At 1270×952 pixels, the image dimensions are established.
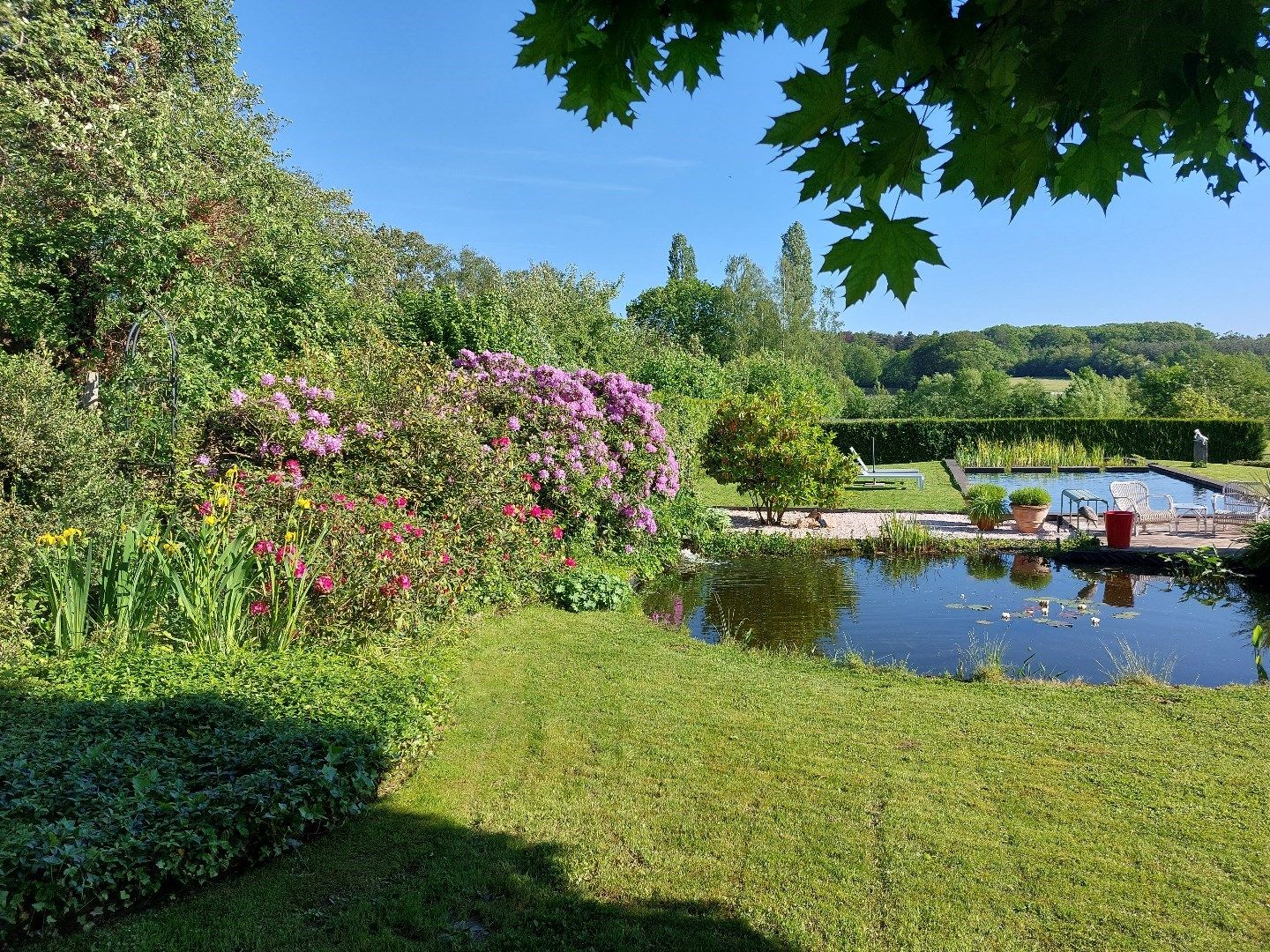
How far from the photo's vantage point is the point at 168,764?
338cm

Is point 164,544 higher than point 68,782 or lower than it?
higher

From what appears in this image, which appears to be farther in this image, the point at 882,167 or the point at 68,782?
the point at 68,782

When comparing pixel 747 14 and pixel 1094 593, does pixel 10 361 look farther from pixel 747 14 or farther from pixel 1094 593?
pixel 1094 593

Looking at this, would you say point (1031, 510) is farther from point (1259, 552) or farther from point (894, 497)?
point (894, 497)

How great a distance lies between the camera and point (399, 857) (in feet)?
10.8

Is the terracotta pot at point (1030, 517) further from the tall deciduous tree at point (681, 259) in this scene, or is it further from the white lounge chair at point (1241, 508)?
the tall deciduous tree at point (681, 259)

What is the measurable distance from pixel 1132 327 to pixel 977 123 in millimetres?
76197

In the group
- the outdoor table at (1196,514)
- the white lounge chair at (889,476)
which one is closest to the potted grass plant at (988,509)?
the outdoor table at (1196,514)

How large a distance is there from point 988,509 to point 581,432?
25.1 feet

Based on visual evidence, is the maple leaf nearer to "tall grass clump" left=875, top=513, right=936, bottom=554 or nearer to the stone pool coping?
"tall grass clump" left=875, top=513, right=936, bottom=554

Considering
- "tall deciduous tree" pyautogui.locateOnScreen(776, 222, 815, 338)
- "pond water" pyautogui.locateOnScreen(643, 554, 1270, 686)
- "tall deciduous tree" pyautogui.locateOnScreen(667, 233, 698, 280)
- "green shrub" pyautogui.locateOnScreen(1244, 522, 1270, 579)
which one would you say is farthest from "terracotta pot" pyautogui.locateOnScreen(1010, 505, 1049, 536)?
"tall deciduous tree" pyautogui.locateOnScreen(667, 233, 698, 280)

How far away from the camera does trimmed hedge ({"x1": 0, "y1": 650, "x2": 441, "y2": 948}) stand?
9.01ft

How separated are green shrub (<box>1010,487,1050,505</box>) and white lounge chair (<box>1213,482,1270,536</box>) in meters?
2.45

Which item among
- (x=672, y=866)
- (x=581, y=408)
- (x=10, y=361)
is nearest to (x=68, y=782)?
(x=672, y=866)
